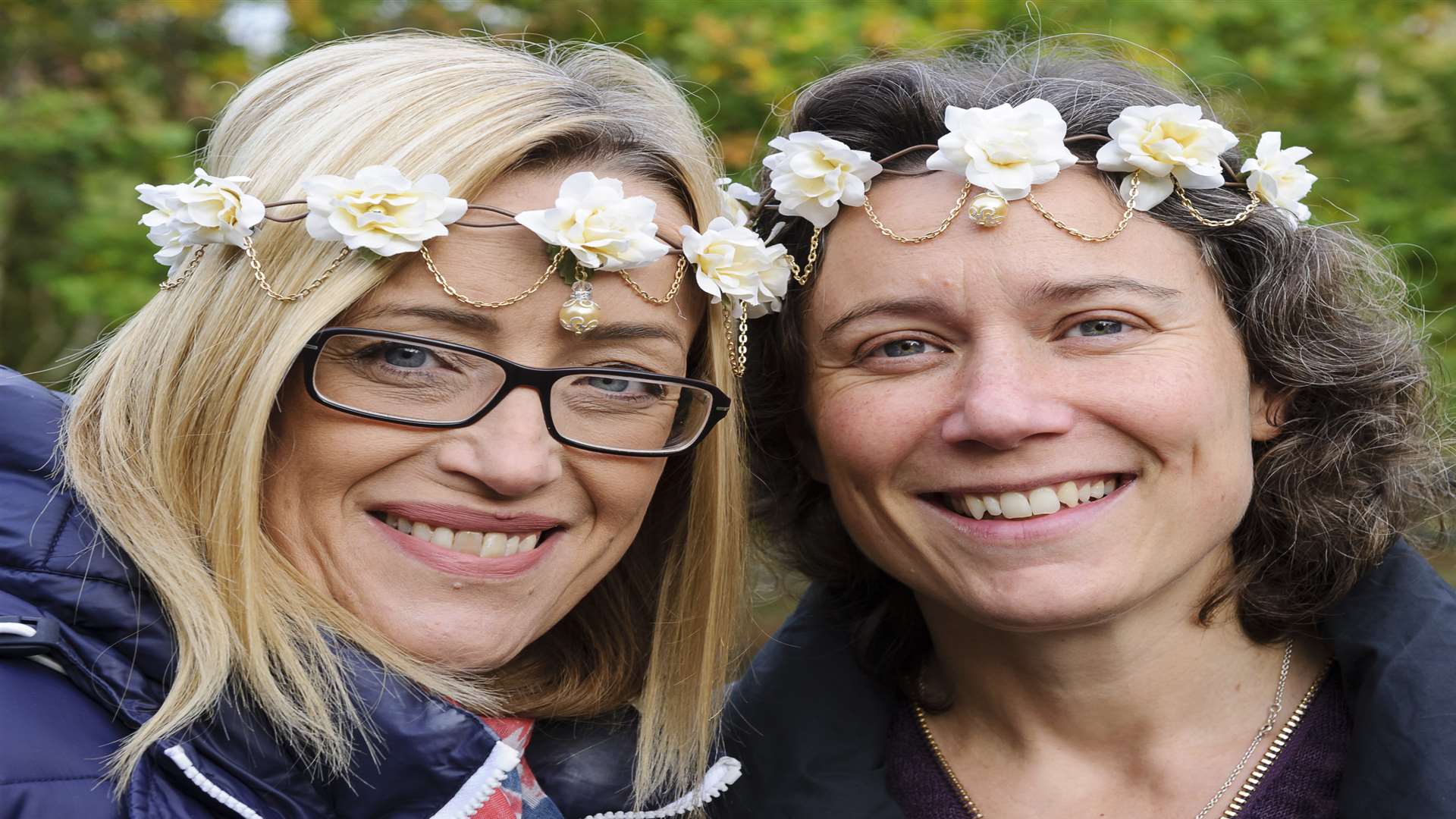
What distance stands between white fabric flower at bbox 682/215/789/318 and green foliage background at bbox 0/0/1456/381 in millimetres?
3188

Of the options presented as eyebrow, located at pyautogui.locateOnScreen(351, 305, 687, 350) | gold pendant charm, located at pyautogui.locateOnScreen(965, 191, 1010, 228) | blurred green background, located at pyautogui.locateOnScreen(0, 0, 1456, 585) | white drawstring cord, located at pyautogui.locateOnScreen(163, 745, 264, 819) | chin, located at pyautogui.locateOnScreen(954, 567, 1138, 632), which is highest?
eyebrow, located at pyautogui.locateOnScreen(351, 305, 687, 350)

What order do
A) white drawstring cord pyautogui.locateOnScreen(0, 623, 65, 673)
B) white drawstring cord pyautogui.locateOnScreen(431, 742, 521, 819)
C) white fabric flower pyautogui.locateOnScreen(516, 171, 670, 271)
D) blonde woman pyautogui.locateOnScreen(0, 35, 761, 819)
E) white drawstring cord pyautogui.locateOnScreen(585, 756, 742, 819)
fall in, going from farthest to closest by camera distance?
white drawstring cord pyautogui.locateOnScreen(585, 756, 742, 819), white fabric flower pyautogui.locateOnScreen(516, 171, 670, 271), white drawstring cord pyautogui.locateOnScreen(431, 742, 521, 819), blonde woman pyautogui.locateOnScreen(0, 35, 761, 819), white drawstring cord pyautogui.locateOnScreen(0, 623, 65, 673)

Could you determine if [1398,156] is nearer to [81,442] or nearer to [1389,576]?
[1389,576]

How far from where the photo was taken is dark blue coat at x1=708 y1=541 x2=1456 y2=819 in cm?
241

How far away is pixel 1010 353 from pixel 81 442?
1631mm

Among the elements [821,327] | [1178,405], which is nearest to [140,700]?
[821,327]

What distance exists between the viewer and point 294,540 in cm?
232

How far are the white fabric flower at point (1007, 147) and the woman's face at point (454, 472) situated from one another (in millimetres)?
671

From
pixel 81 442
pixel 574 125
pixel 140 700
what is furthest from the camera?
pixel 574 125

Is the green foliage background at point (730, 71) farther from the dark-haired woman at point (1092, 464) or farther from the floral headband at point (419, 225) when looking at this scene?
the floral headband at point (419, 225)

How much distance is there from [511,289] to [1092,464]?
3.64ft

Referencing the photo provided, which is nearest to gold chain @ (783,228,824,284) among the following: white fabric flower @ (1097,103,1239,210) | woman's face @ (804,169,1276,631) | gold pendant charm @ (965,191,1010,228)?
woman's face @ (804,169,1276,631)

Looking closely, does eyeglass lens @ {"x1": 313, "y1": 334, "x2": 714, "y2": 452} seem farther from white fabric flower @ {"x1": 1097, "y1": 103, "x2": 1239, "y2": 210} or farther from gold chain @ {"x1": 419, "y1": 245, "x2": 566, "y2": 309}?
white fabric flower @ {"x1": 1097, "y1": 103, "x2": 1239, "y2": 210}

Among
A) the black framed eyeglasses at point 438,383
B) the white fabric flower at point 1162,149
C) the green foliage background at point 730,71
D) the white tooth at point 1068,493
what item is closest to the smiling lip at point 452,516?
the black framed eyeglasses at point 438,383
